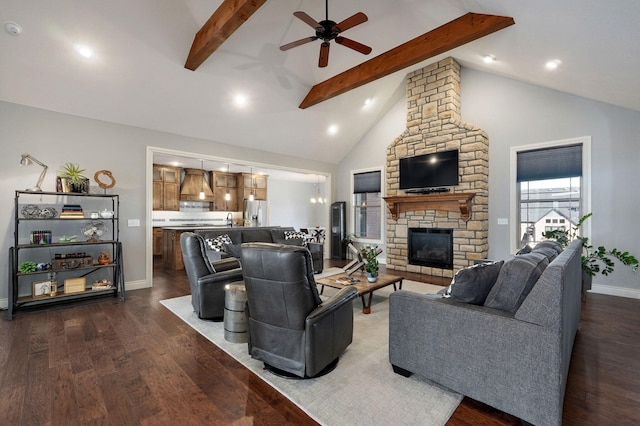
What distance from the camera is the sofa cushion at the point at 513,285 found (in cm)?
178

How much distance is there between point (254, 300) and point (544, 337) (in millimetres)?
1839

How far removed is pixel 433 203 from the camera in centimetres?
605

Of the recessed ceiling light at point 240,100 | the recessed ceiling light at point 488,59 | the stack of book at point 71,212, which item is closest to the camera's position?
the stack of book at point 71,212

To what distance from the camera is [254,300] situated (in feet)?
7.27

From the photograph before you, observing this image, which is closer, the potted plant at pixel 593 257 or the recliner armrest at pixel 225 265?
the recliner armrest at pixel 225 265

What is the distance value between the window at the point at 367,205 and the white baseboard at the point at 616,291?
4125mm

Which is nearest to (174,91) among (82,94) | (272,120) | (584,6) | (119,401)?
(82,94)

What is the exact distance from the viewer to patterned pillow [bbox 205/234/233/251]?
505 centimetres

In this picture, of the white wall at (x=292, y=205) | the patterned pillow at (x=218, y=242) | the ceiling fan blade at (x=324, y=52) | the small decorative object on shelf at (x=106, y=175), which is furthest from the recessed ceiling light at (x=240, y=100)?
the white wall at (x=292, y=205)

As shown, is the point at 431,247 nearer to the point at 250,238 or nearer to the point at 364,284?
the point at 364,284

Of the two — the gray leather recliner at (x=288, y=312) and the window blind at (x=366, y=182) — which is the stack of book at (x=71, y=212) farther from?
the window blind at (x=366, y=182)

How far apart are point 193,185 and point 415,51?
23.2 ft

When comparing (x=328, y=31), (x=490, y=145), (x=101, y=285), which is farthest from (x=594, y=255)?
(x=101, y=285)

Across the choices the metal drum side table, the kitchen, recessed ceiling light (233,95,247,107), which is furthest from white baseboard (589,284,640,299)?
recessed ceiling light (233,95,247,107)
